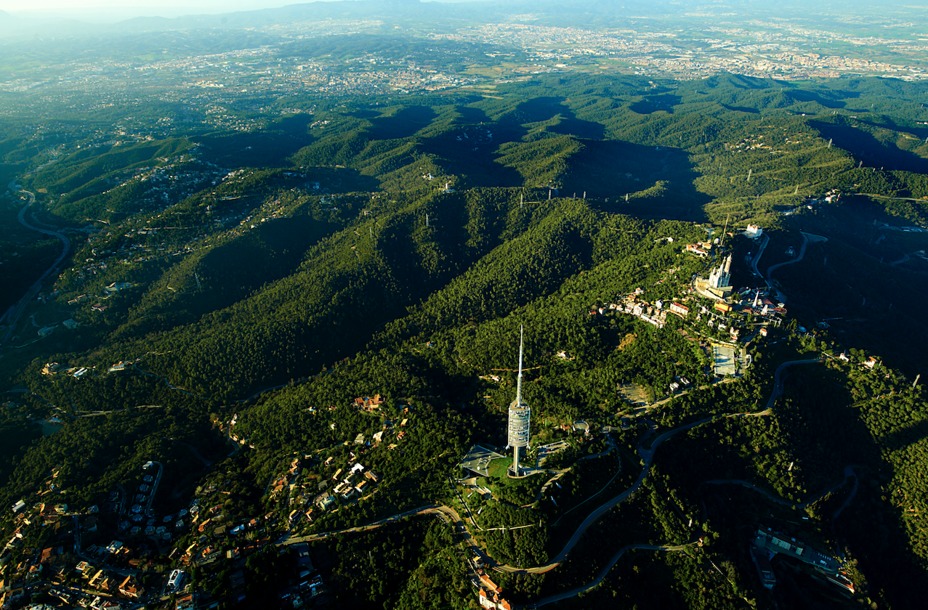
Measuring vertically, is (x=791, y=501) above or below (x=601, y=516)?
below

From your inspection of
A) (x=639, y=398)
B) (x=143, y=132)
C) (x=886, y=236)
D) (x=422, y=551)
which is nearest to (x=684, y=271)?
(x=639, y=398)

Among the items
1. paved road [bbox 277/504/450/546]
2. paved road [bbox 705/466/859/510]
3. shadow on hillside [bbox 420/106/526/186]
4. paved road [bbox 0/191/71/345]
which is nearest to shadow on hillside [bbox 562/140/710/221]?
shadow on hillside [bbox 420/106/526/186]

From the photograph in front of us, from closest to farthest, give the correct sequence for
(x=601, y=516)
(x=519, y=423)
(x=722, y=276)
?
(x=601, y=516)
(x=519, y=423)
(x=722, y=276)

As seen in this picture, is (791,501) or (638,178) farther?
(638,178)

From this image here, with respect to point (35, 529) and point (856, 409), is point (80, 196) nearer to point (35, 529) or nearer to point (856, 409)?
point (35, 529)

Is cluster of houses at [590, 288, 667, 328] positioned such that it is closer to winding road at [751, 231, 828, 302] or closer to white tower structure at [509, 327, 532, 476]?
winding road at [751, 231, 828, 302]

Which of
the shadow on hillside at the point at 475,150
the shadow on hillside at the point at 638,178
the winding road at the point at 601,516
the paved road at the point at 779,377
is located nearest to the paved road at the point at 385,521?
the winding road at the point at 601,516

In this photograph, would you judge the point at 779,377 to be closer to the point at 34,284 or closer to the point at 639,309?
the point at 639,309

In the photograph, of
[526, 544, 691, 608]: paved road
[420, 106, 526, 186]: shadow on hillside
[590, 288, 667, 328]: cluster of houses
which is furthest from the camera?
[420, 106, 526, 186]: shadow on hillside

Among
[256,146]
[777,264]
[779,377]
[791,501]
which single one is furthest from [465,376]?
[256,146]
